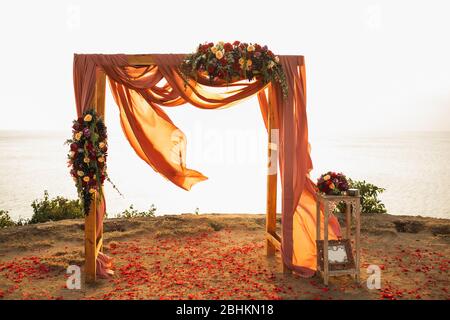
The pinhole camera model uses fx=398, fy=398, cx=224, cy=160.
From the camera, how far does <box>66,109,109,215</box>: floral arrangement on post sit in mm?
4941

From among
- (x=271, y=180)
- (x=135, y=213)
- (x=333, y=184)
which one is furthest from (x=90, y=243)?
(x=135, y=213)

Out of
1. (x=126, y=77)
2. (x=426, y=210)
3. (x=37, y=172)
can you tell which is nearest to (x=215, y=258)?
(x=126, y=77)

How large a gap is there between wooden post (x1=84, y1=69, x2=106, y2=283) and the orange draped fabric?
4.4 inches

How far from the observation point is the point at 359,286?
519 cm

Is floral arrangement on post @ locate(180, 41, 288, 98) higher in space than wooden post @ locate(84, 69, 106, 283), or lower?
higher

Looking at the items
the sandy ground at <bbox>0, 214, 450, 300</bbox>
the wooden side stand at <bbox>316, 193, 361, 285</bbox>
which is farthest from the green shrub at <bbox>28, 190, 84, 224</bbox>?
the wooden side stand at <bbox>316, 193, 361, 285</bbox>

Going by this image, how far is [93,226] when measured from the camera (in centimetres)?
521

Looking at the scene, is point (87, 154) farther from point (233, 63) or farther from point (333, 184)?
point (333, 184)

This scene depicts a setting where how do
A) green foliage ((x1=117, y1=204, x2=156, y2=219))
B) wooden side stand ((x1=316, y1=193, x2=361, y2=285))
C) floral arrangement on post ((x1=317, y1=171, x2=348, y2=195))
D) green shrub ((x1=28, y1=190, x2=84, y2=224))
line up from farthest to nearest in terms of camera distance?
green foliage ((x1=117, y1=204, x2=156, y2=219)), green shrub ((x1=28, y1=190, x2=84, y2=224)), floral arrangement on post ((x1=317, y1=171, x2=348, y2=195)), wooden side stand ((x1=316, y1=193, x2=361, y2=285))

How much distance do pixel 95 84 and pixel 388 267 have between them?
4.91m

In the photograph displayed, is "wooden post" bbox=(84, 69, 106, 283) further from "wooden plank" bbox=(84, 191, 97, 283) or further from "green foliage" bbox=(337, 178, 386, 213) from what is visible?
"green foliage" bbox=(337, 178, 386, 213)

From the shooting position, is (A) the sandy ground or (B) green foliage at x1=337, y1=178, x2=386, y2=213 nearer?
(A) the sandy ground

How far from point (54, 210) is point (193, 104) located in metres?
5.11
